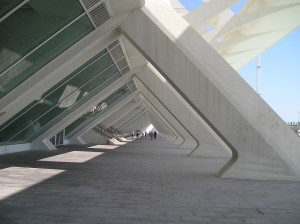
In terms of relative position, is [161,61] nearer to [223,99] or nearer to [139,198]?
[223,99]

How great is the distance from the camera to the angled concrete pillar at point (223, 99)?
33.5 ft

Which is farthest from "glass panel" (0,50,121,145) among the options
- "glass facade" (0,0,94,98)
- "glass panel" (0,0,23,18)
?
"glass panel" (0,0,23,18)

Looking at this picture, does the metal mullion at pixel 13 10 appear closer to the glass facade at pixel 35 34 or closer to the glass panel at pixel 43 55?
the glass facade at pixel 35 34

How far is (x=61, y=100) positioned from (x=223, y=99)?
8315 millimetres

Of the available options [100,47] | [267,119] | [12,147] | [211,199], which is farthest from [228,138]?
[12,147]

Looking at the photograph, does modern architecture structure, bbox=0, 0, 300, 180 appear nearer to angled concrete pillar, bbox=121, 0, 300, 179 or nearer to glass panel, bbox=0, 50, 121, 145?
angled concrete pillar, bbox=121, 0, 300, 179

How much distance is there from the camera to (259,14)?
49.1 ft

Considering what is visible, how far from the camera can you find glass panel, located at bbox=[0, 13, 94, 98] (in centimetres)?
1011

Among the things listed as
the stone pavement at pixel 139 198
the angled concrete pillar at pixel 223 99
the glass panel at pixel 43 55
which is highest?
the glass panel at pixel 43 55

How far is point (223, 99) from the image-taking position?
10305mm

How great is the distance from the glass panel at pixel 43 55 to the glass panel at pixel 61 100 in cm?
364

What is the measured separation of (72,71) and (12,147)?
477 cm

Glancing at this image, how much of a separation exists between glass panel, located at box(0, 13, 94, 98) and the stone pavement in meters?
2.24

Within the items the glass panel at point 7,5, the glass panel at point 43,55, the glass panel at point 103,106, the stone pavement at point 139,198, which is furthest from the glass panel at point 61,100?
the glass panel at point 7,5
